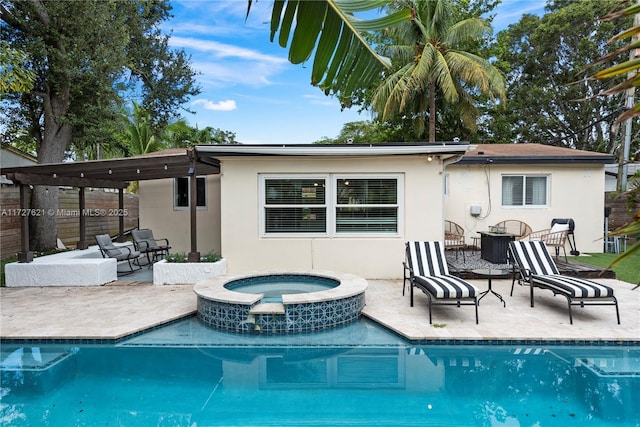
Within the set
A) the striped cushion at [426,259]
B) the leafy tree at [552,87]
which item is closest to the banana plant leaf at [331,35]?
the striped cushion at [426,259]

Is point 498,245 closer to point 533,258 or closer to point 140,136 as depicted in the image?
point 533,258

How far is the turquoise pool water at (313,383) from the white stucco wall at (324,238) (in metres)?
3.46

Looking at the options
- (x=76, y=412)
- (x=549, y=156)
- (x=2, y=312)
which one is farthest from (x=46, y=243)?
(x=549, y=156)

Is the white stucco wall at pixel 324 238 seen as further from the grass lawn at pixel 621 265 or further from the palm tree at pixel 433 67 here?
the palm tree at pixel 433 67

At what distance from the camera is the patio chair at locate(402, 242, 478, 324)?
6184 millimetres

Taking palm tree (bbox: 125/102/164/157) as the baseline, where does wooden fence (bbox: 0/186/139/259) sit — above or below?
below

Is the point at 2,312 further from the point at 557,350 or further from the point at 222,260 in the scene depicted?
the point at 557,350

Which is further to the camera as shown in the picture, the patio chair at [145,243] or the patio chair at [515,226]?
the patio chair at [515,226]

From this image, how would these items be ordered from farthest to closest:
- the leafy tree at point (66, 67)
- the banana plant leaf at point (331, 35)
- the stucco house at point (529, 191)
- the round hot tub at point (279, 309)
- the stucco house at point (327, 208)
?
the stucco house at point (529, 191) → the leafy tree at point (66, 67) → the stucco house at point (327, 208) → the round hot tub at point (279, 309) → the banana plant leaf at point (331, 35)

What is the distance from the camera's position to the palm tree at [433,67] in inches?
653

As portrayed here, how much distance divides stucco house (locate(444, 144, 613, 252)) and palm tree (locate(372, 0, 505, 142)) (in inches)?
191

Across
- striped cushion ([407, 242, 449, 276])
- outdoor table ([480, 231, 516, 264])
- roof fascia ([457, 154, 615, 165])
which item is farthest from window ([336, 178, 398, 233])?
roof fascia ([457, 154, 615, 165])

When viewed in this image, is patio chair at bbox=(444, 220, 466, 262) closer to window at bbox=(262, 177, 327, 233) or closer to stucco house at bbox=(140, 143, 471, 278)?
stucco house at bbox=(140, 143, 471, 278)

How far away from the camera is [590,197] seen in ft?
42.2
